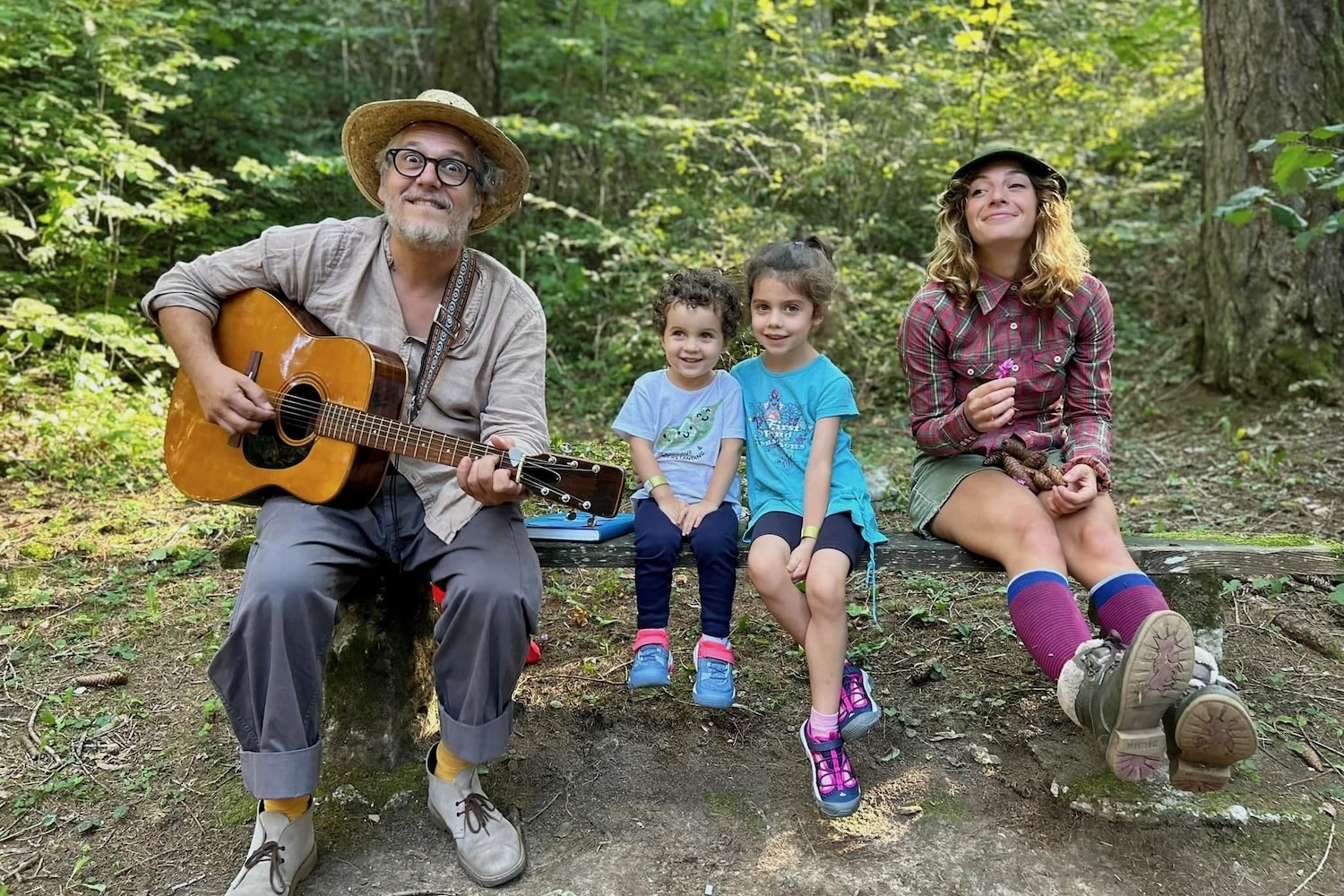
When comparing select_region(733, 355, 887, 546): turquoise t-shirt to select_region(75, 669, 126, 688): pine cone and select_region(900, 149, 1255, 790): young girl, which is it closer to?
select_region(900, 149, 1255, 790): young girl

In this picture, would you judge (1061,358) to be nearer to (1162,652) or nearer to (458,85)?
(1162,652)

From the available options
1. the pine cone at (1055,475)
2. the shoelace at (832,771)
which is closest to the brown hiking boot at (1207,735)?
the pine cone at (1055,475)

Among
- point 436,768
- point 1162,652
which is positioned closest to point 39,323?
point 436,768

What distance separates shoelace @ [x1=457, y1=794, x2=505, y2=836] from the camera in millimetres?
2361

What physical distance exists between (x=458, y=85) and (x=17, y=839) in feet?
19.4

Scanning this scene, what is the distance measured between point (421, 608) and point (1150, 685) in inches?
76.1

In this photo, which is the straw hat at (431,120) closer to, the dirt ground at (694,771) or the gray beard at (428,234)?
the gray beard at (428,234)

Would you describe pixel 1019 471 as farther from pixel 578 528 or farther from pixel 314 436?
pixel 314 436

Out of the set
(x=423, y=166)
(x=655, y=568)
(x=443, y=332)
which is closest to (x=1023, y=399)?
(x=655, y=568)

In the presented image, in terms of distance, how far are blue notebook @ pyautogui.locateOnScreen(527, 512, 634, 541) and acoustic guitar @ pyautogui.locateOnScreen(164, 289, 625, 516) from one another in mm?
239

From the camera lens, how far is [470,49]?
6949mm

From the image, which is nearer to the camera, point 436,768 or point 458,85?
point 436,768

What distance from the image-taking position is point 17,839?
2.44 metres

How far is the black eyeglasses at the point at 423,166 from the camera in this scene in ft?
8.71
